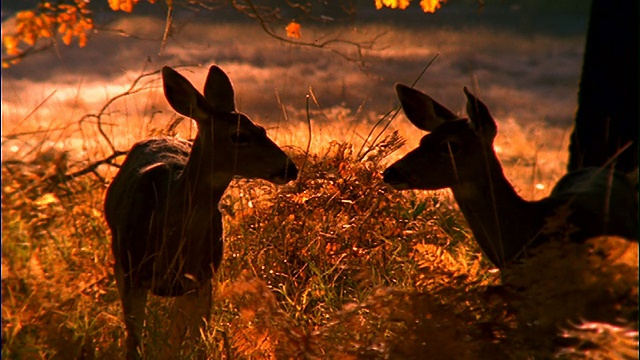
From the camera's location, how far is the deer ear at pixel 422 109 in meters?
5.48

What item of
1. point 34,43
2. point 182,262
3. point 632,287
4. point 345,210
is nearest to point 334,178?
point 345,210

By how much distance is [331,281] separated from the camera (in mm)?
7145

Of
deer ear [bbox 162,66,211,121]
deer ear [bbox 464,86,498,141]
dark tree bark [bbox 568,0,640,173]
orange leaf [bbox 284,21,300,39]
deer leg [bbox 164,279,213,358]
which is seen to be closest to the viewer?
deer ear [bbox 464,86,498,141]

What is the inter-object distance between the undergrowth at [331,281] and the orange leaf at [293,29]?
902 millimetres

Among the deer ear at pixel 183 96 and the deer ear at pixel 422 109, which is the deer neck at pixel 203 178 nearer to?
the deer ear at pixel 183 96

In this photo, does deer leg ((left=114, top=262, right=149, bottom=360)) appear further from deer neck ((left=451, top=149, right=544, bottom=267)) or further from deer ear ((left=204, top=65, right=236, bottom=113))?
deer neck ((left=451, top=149, right=544, bottom=267))

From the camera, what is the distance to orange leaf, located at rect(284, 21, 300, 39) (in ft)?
23.4

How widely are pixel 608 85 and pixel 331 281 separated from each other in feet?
10.1

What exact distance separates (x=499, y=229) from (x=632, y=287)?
912mm

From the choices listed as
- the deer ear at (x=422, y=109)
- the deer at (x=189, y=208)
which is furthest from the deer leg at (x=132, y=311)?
the deer ear at (x=422, y=109)

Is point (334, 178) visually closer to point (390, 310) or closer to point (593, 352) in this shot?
point (390, 310)

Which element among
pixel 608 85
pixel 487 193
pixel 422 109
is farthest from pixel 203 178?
pixel 608 85

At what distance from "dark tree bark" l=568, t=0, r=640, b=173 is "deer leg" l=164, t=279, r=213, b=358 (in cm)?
372

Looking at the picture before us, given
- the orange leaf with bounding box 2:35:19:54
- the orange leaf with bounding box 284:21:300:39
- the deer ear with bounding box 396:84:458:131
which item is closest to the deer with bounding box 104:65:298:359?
the deer ear with bounding box 396:84:458:131
